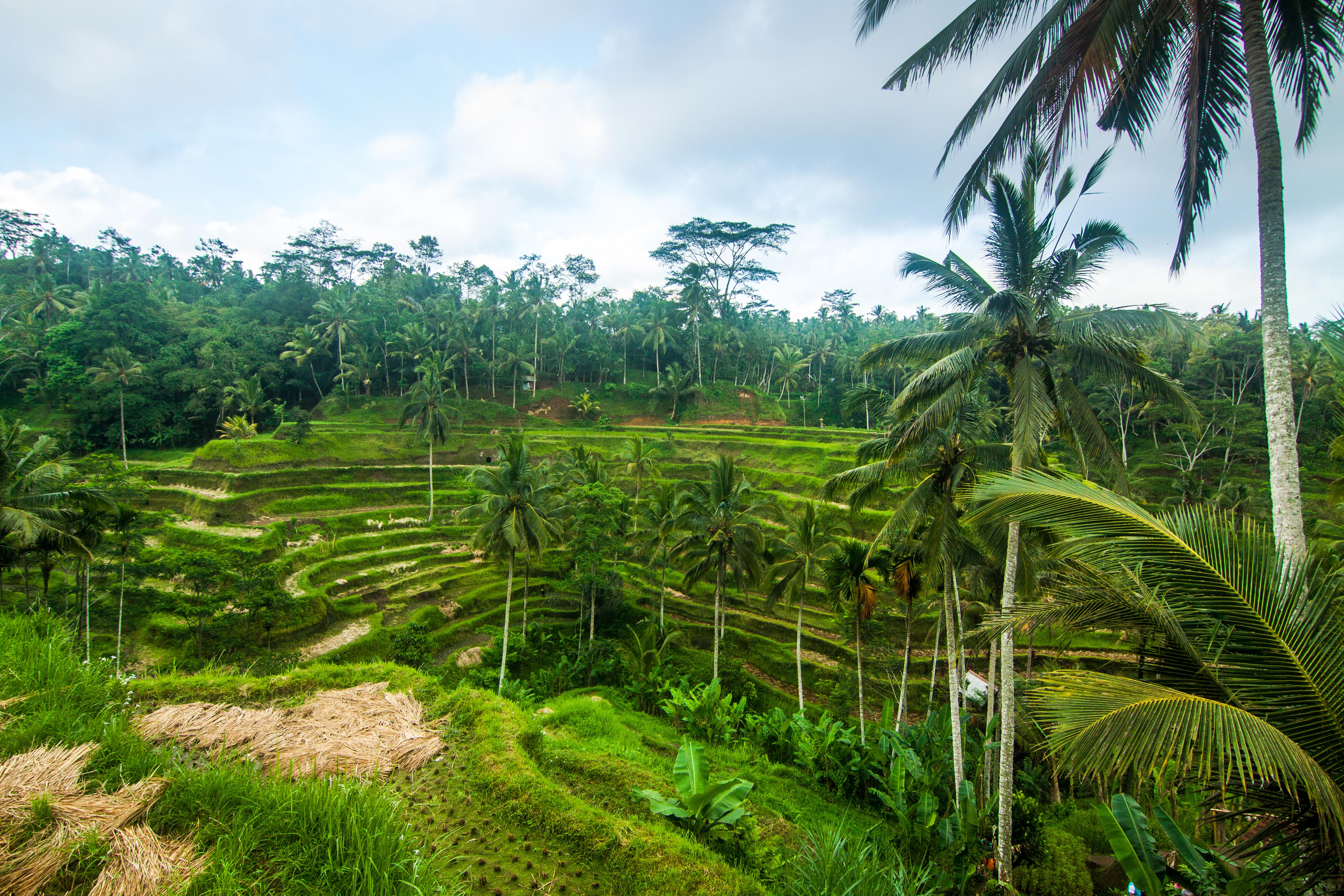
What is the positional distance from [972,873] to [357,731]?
8.16 meters

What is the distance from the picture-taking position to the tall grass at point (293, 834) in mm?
2824

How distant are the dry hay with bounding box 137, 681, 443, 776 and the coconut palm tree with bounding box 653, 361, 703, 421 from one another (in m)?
46.1

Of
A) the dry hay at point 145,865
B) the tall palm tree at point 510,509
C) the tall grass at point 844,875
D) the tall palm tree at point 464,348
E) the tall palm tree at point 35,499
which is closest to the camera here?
the dry hay at point 145,865

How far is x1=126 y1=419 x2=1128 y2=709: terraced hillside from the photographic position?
1977cm

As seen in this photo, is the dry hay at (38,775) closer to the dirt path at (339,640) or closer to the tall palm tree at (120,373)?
the dirt path at (339,640)

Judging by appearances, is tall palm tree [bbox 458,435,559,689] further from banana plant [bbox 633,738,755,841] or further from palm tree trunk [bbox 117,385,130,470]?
palm tree trunk [bbox 117,385,130,470]

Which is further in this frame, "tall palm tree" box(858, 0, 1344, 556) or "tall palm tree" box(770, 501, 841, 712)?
"tall palm tree" box(770, 501, 841, 712)

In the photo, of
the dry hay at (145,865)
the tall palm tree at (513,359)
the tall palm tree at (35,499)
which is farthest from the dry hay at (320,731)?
the tall palm tree at (513,359)

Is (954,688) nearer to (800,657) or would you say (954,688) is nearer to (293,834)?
(800,657)

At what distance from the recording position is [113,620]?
1770cm

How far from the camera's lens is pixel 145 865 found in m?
2.66

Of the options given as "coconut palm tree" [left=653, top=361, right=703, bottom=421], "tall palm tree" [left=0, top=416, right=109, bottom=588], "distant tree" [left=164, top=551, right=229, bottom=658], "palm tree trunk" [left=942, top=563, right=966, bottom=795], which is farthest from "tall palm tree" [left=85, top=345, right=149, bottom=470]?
"palm tree trunk" [left=942, top=563, right=966, bottom=795]

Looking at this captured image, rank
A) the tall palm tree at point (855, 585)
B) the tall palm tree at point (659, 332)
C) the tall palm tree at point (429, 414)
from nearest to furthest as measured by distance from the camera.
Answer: the tall palm tree at point (855, 585) < the tall palm tree at point (429, 414) < the tall palm tree at point (659, 332)

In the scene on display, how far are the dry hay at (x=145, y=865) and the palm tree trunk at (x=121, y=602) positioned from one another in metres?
18.3
